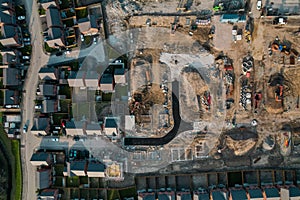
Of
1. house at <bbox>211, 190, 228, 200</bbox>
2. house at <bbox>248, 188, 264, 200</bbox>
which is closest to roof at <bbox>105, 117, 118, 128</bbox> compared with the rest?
house at <bbox>211, 190, 228, 200</bbox>

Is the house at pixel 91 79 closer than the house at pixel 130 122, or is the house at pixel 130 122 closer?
the house at pixel 91 79

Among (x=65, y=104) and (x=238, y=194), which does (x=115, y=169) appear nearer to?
(x=65, y=104)

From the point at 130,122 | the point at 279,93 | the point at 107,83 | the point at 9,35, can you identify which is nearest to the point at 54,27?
the point at 9,35

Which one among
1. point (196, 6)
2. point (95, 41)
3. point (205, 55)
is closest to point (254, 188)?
point (205, 55)

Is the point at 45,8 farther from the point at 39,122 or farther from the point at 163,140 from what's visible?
the point at 163,140

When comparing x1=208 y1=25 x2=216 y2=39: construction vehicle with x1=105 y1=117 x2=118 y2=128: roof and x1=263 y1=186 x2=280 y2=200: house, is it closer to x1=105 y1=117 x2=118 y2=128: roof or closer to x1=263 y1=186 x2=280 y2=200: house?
x1=105 y1=117 x2=118 y2=128: roof

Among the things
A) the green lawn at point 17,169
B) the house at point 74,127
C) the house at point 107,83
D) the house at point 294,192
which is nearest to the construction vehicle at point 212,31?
the house at point 107,83

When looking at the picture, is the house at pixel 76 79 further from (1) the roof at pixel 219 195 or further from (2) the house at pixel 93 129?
(1) the roof at pixel 219 195
